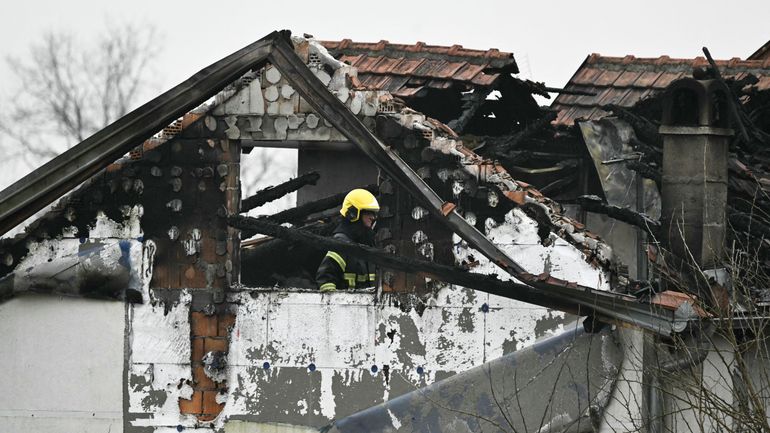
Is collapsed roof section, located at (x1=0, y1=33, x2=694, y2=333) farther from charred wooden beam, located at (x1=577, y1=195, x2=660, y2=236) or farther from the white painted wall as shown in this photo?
charred wooden beam, located at (x1=577, y1=195, x2=660, y2=236)

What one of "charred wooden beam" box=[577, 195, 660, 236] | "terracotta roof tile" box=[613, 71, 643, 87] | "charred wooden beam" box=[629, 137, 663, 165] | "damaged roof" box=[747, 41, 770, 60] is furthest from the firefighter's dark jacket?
"damaged roof" box=[747, 41, 770, 60]

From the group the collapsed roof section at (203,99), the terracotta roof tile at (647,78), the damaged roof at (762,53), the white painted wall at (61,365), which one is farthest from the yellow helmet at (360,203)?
the damaged roof at (762,53)

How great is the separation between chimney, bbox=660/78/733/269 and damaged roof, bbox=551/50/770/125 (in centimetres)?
586

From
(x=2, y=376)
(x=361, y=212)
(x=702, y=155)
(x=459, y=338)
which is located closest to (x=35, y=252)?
(x=2, y=376)

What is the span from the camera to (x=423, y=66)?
54.2 feet

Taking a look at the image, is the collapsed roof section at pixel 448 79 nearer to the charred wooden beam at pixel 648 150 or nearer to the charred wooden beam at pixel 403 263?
the charred wooden beam at pixel 648 150

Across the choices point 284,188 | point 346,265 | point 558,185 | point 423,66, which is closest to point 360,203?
point 346,265

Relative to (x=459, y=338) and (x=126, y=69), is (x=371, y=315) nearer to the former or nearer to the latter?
(x=459, y=338)

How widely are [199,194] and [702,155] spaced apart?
13.3ft

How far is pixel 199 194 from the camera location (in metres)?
11.8

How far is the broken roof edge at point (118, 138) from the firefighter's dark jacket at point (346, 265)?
170 cm

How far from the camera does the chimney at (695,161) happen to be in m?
10.6

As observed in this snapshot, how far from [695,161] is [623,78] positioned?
7.03m

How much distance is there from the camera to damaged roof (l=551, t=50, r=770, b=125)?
55.9 feet
